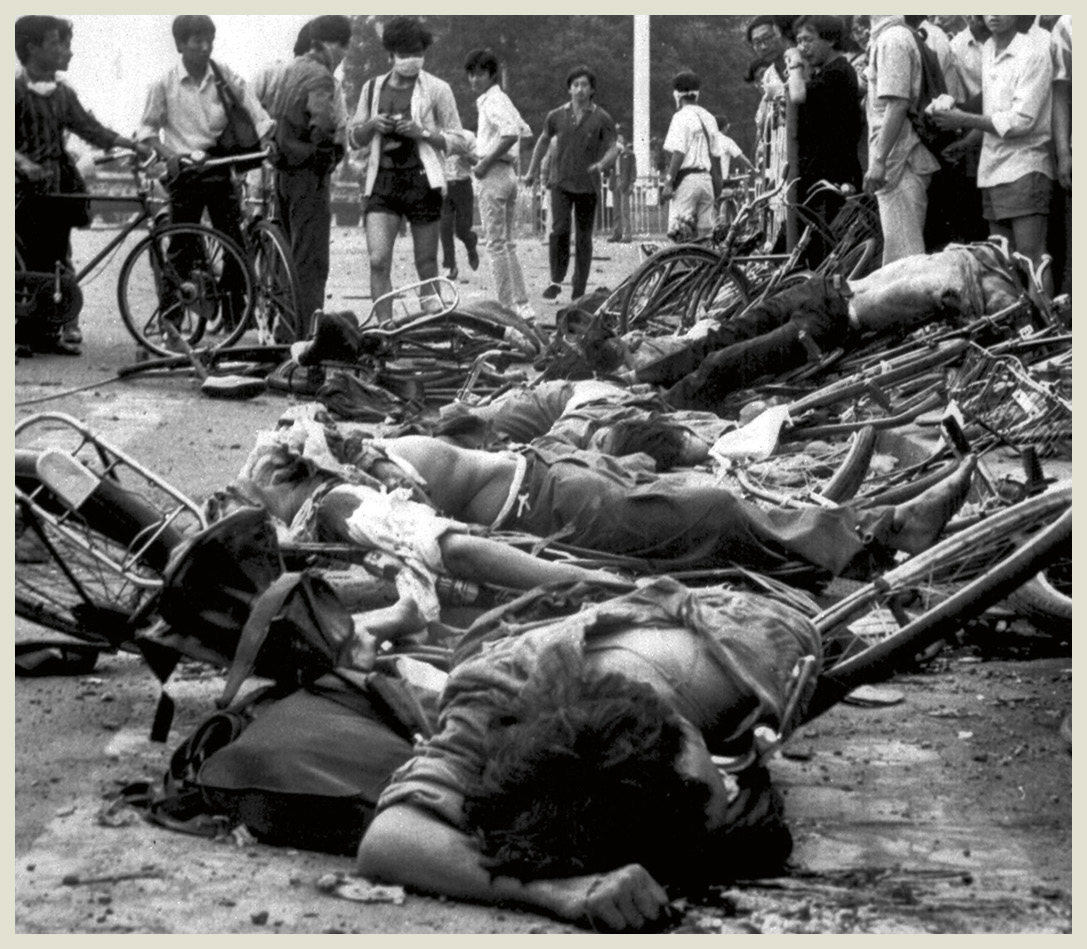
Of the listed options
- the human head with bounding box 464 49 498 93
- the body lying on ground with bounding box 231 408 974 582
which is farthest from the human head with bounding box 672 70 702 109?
the body lying on ground with bounding box 231 408 974 582

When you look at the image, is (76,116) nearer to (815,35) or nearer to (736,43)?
(815,35)

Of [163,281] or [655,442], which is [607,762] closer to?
[655,442]

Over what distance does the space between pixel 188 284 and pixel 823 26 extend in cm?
386

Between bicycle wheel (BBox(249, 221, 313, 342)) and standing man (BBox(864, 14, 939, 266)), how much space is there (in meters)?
3.27

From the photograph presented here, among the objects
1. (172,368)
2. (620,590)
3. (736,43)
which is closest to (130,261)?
(172,368)

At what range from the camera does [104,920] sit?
3.50 m

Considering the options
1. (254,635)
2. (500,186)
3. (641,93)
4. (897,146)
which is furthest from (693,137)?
(641,93)

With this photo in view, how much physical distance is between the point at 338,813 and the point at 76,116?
8156 mm

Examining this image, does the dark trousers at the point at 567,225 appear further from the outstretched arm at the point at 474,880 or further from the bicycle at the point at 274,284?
the outstretched arm at the point at 474,880

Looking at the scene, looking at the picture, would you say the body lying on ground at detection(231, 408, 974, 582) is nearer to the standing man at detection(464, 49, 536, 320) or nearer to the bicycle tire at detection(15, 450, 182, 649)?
the bicycle tire at detection(15, 450, 182, 649)

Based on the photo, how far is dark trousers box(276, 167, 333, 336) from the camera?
1116 centimetres

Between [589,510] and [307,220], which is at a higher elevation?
[307,220]

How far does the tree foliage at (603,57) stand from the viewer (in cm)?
4309

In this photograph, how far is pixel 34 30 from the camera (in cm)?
1093
